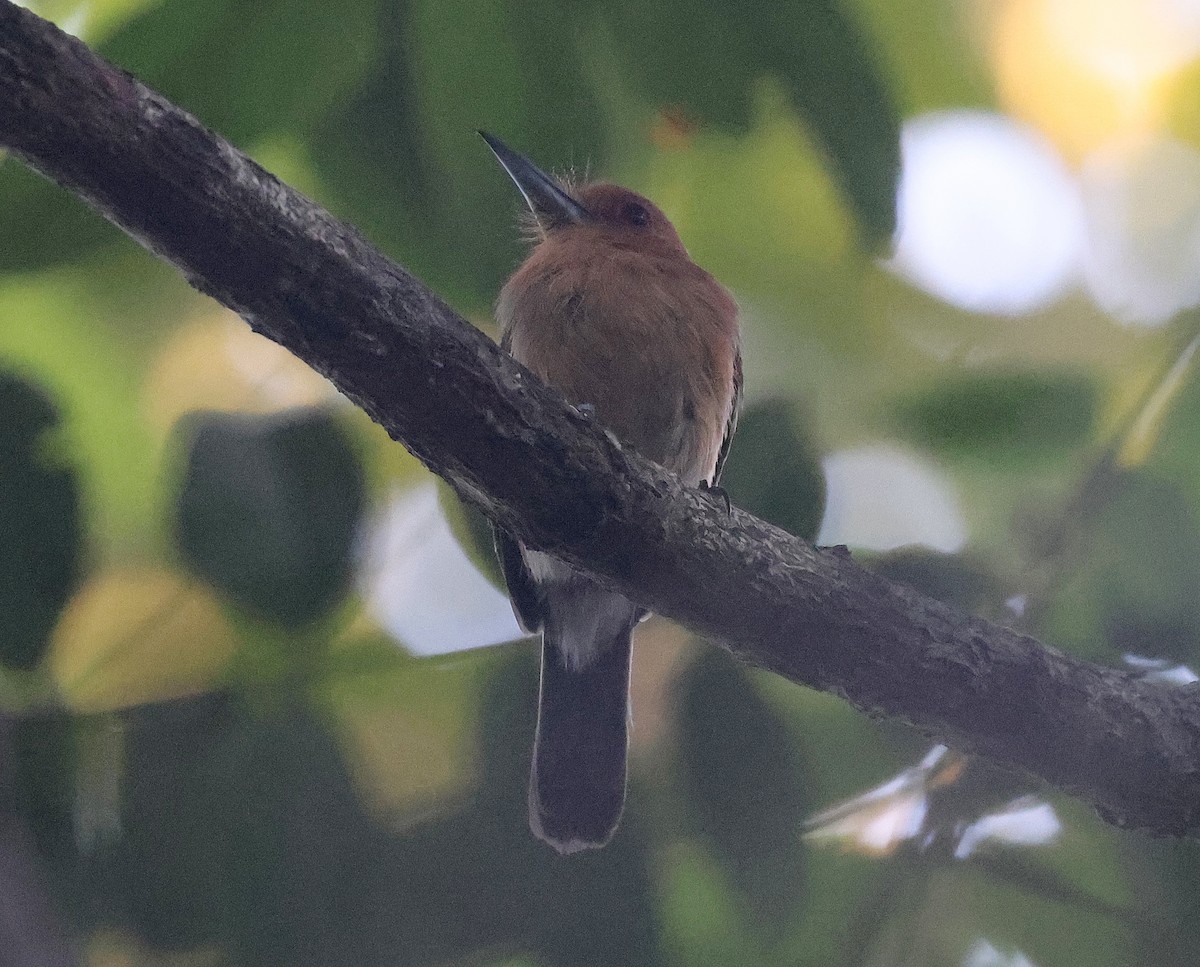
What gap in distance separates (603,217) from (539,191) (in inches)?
9.2

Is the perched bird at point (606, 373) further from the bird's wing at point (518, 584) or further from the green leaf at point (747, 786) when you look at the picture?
Result: the green leaf at point (747, 786)

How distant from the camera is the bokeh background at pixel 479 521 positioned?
168 centimetres

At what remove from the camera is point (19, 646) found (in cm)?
167

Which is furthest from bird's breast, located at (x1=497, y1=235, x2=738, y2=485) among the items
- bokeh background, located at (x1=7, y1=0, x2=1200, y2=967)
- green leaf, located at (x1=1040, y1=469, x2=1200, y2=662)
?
green leaf, located at (x1=1040, y1=469, x2=1200, y2=662)

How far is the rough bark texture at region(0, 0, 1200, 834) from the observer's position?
3.57 feet

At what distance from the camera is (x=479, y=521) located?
6.27ft

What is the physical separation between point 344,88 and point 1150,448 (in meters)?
1.31

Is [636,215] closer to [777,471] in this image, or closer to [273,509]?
[777,471]

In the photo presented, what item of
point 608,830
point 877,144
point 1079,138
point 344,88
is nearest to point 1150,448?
point 1079,138

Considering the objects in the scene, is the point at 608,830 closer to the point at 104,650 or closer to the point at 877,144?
the point at 104,650

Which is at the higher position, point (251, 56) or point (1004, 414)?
point (251, 56)

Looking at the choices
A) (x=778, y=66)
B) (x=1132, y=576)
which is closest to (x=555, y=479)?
(x=778, y=66)

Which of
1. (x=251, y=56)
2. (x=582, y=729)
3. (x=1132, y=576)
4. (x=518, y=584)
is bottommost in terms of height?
(x=582, y=729)

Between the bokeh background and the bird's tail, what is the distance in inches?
1.7
